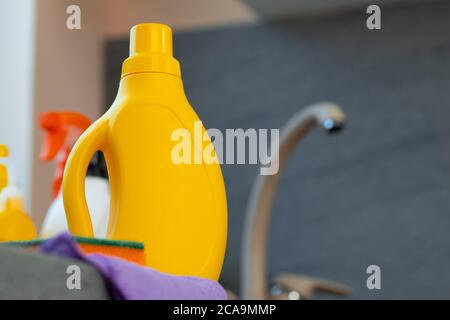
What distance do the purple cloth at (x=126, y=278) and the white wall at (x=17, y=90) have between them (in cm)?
139

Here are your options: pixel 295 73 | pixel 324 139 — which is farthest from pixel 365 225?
pixel 295 73

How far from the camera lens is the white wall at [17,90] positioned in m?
1.66

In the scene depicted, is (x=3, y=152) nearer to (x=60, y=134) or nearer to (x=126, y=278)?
(x=60, y=134)

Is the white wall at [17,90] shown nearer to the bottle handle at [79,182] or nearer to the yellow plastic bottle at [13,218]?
the yellow plastic bottle at [13,218]

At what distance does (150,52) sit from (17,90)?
4.24 ft

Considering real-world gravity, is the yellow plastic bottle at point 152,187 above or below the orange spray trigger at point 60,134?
below

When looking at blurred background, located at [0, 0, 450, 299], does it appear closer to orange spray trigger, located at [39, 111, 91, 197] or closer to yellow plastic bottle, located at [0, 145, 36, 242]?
orange spray trigger, located at [39, 111, 91, 197]

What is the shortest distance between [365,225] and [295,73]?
0.44 m

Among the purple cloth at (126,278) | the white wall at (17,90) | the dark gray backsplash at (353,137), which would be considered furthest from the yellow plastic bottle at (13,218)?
the dark gray backsplash at (353,137)

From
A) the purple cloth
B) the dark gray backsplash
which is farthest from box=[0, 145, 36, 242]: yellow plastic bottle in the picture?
the dark gray backsplash

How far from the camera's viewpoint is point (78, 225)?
1.40 feet

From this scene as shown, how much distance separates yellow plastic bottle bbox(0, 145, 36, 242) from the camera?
1.84ft

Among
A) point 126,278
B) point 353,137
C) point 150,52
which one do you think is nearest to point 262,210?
point 353,137
